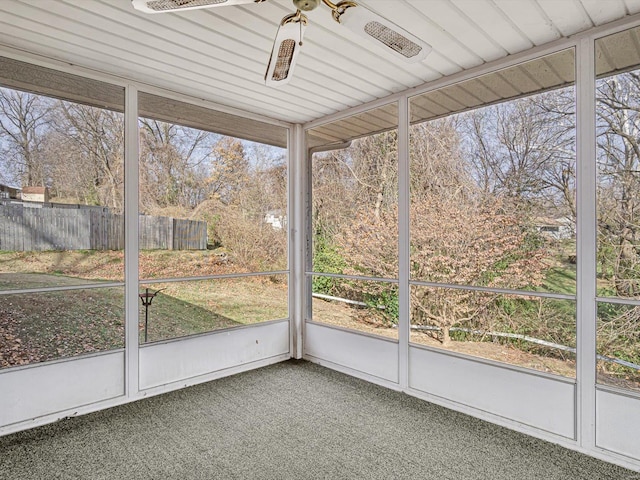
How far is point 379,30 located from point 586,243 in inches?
71.4

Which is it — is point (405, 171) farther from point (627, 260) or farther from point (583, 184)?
point (627, 260)

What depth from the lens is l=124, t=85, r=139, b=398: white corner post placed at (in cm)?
316

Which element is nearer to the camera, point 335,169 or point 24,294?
point 24,294

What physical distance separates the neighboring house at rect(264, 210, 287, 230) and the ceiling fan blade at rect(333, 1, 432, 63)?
8.50 ft

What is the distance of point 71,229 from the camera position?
2.96 metres

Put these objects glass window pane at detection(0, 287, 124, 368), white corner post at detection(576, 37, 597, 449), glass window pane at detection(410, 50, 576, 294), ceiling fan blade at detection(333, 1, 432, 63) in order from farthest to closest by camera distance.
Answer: glass window pane at detection(410, 50, 576, 294) < glass window pane at detection(0, 287, 124, 368) < white corner post at detection(576, 37, 597, 449) < ceiling fan blade at detection(333, 1, 432, 63)

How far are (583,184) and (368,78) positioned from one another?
1.72 m

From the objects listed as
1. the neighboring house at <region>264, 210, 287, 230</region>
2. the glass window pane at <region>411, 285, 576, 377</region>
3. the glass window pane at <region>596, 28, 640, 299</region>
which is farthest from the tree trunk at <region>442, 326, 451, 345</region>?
the neighboring house at <region>264, 210, 287, 230</region>

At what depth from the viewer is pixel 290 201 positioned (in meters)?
4.43

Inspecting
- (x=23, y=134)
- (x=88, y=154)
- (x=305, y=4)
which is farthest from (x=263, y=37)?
(x=23, y=134)

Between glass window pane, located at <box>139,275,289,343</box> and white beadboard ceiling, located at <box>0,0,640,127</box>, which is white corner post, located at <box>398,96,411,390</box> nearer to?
white beadboard ceiling, located at <box>0,0,640,127</box>

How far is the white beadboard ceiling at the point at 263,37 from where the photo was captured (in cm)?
211

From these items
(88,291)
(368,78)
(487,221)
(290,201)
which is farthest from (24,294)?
(487,221)

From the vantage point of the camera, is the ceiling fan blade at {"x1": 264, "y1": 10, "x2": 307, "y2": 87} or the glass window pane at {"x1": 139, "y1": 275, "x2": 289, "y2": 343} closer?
the ceiling fan blade at {"x1": 264, "y1": 10, "x2": 307, "y2": 87}
